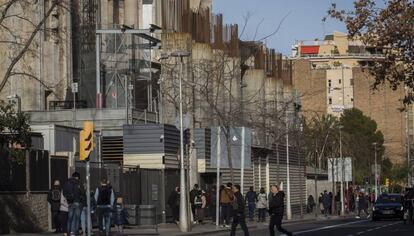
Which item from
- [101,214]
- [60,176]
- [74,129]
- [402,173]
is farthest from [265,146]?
[402,173]

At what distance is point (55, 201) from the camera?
3362 centimetres

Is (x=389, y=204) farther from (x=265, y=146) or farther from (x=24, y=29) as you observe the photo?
(x=24, y=29)

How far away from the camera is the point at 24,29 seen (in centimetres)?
4681

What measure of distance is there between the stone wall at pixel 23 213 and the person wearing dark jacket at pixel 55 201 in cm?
48

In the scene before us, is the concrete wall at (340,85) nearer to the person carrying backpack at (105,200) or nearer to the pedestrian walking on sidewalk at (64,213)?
the pedestrian walking on sidewalk at (64,213)

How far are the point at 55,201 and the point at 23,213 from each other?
1.40 meters

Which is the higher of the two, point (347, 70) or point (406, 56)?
point (347, 70)

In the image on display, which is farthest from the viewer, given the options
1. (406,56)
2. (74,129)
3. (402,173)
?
(402,173)

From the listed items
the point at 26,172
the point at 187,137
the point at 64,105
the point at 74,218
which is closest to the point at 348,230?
the point at 187,137

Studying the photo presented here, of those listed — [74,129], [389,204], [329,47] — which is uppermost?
[329,47]

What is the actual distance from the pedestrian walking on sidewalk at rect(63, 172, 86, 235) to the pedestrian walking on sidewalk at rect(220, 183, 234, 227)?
742 centimetres

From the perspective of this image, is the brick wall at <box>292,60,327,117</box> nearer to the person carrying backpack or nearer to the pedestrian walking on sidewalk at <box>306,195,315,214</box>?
the pedestrian walking on sidewalk at <box>306,195,315,214</box>

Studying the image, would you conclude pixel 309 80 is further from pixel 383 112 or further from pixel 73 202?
pixel 73 202

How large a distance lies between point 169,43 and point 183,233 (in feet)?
69.1
